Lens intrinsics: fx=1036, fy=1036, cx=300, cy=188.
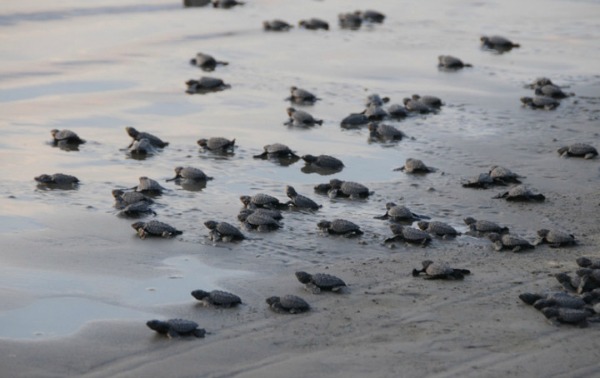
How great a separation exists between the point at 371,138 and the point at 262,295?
163 inches

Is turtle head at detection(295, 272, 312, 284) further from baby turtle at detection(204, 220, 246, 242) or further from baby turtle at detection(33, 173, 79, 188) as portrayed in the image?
baby turtle at detection(33, 173, 79, 188)

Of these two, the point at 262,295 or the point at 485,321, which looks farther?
the point at 262,295

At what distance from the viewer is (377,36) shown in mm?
14898

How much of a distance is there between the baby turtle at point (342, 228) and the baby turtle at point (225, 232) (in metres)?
0.59

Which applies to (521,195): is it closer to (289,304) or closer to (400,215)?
(400,215)

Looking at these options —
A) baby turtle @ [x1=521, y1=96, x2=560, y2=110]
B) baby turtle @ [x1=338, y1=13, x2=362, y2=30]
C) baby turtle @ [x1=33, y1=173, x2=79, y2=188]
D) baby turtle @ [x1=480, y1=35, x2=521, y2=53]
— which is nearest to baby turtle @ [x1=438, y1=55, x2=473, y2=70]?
baby turtle @ [x1=480, y1=35, x2=521, y2=53]

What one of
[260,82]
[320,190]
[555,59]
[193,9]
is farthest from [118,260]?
[193,9]

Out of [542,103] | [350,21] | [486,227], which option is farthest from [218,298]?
[350,21]

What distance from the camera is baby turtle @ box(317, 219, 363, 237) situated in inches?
274

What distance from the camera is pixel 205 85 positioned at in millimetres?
11539

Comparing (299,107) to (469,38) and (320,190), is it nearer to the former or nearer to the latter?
(320,190)

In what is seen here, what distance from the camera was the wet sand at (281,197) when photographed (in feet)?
17.1

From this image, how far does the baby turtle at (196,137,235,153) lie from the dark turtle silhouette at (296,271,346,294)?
3.27m

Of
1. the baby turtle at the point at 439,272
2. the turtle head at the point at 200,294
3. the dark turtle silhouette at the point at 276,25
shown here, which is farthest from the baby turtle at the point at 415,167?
the dark turtle silhouette at the point at 276,25
